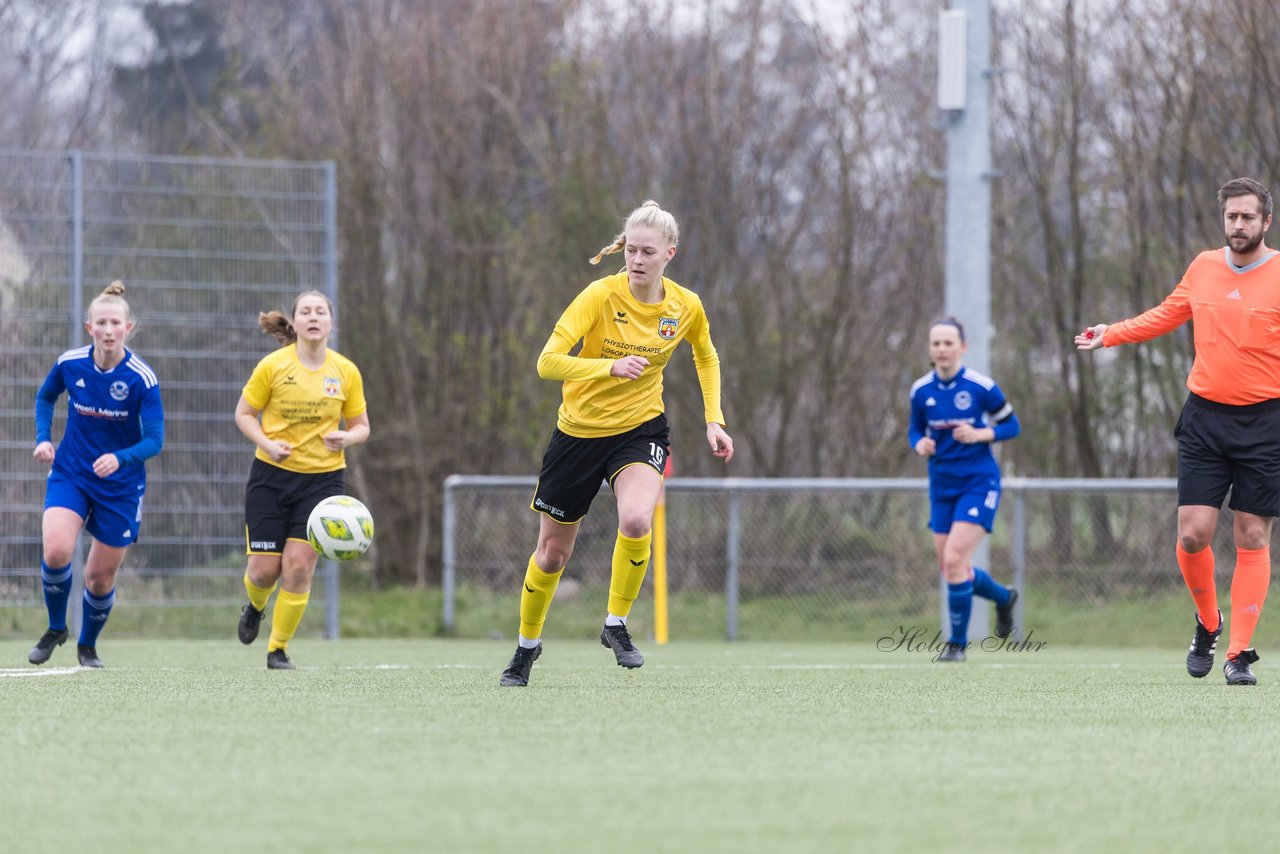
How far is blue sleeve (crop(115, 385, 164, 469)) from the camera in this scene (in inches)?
336

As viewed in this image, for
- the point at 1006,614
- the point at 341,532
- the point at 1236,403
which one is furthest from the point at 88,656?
the point at 1006,614

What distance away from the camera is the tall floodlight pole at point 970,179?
13.0 m

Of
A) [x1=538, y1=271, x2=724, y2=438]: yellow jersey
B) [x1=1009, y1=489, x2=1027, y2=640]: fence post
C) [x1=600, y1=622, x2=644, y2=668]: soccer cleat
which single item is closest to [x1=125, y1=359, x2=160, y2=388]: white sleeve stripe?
[x1=538, y1=271, x2=724, y2=438]: yellow jersey

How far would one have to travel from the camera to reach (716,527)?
1433 centimetres

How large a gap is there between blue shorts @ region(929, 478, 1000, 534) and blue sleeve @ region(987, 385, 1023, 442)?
0.29 meters

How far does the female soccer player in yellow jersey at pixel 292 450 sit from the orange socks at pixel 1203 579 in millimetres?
3848

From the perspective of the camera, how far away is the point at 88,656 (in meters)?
8.79

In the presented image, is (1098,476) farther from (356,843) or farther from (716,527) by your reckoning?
(356,843)

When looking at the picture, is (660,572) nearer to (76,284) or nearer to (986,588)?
(986,588)

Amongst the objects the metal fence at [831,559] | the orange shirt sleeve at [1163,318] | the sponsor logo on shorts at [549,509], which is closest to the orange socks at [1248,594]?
the orange shirt sleeve at [1163,318]

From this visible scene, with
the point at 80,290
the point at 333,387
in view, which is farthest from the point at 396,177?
the point at 333,387

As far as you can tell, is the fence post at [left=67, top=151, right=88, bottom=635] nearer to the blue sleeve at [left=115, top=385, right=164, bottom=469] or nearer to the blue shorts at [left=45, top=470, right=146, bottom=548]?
the blue shorts at [left=45, top=470, right=146, bottom=548]

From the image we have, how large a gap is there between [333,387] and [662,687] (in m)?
2.79

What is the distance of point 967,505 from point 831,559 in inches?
156
